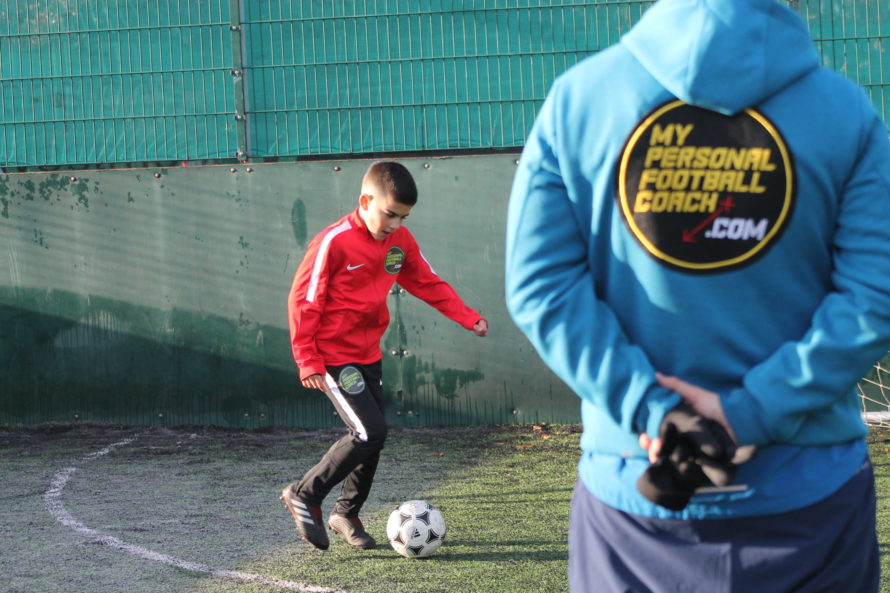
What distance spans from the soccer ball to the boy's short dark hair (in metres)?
1.40

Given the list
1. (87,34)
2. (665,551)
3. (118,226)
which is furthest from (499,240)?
(665,551)

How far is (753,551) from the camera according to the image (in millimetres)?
1791

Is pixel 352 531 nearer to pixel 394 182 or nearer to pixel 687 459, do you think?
pixel 394 182

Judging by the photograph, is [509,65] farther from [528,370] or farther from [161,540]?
[161,540]

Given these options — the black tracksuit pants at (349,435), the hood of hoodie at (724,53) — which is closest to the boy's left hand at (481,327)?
the black tracksuit pants at (349,435)

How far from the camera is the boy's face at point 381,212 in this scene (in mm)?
4965

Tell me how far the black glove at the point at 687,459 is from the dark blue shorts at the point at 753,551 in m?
0.10

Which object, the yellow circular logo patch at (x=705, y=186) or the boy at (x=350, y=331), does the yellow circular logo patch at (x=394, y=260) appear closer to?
the boy at (x=350, y=331)

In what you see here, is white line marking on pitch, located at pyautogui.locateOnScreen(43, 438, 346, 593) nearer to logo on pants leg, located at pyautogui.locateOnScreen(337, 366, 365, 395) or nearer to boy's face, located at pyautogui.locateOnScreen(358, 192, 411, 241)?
logo on pants leg, located at pyautogui.locateOnScreen(337, 366, 365, 395)

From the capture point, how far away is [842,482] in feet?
5.96

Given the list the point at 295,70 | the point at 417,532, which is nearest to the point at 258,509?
the point at 417,532

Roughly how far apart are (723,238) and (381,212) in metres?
3.33

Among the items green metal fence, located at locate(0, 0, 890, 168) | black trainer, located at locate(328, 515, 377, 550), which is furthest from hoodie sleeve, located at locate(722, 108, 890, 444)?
green metal fence, located at locate(0, 0, 890, 168)

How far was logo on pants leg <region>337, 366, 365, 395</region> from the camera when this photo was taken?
16.5 feet
